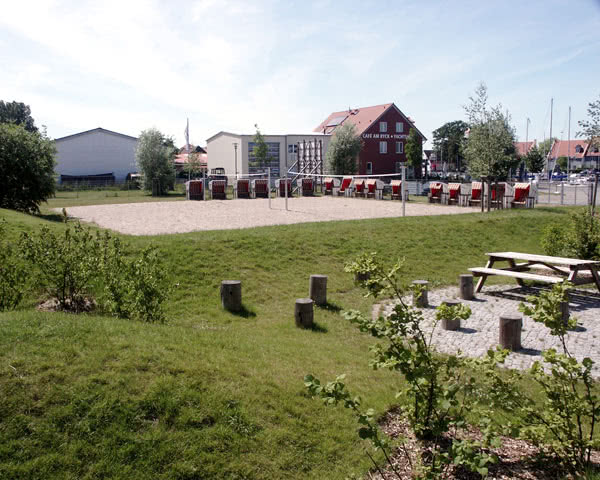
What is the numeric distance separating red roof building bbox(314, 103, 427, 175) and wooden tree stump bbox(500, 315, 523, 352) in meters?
55.7

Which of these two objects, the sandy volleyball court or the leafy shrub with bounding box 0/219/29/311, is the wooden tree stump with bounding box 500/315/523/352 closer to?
the leafy shrub with bounding box 0/219/29/311

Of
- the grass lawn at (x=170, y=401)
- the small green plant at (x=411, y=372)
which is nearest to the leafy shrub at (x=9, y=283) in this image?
the grass lawn at (x=170, y=401)

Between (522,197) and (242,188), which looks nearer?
(522,197)

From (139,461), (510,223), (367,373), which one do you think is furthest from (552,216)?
(139,461)

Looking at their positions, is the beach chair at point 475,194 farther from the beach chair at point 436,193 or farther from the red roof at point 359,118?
the red roof at point 359,118

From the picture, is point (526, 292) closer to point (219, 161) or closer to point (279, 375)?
point (279, 375)

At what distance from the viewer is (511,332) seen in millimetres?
7023

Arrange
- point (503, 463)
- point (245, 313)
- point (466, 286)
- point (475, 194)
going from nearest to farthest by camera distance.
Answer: point (503, 463) < point (245, 313) < point (466, 286) < point (475, 194)

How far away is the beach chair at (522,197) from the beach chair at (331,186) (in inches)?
533

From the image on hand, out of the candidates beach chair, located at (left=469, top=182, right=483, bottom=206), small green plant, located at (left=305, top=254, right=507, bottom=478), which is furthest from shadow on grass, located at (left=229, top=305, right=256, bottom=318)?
beach chair, located at (left=469, top=182, right=483, bottom=206)

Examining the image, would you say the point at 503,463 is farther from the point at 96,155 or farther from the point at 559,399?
the point at 96,155

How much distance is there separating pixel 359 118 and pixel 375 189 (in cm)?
3616

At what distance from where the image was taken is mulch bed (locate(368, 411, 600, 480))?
3916mm

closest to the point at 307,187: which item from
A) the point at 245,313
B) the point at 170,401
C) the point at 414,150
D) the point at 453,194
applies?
the point at 453,194
